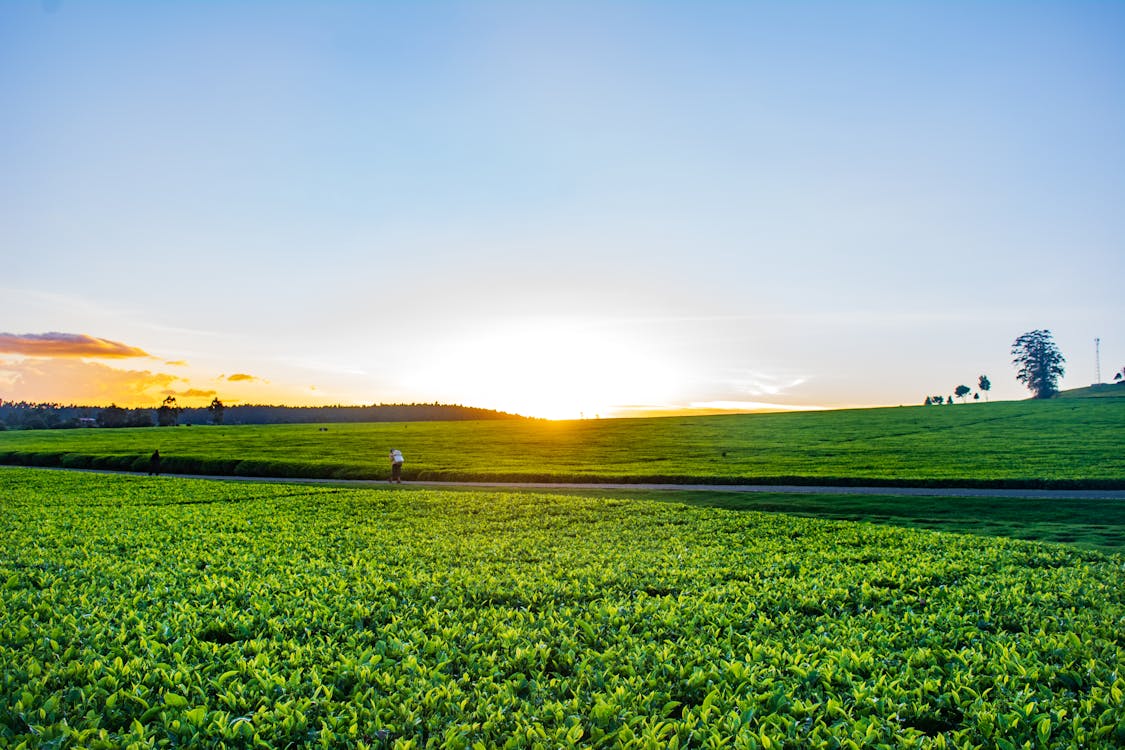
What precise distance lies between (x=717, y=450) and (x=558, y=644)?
139ft

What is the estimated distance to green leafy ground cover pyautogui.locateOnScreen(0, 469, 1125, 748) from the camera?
4.86 m

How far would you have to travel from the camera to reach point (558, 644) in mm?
6477

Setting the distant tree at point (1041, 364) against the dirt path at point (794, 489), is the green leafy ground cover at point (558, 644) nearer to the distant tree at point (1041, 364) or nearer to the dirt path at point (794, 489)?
the dirt path at point (794, 489)

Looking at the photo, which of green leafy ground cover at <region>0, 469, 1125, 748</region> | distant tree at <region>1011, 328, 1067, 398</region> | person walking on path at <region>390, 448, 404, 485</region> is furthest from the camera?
distant tree at <region>1011, 328, 1067, 398</region>

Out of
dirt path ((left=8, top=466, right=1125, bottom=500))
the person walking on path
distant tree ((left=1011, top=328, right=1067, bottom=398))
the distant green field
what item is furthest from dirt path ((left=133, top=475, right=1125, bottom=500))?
distant tree ((left=1011, top=328, right=1067, bottom=398))

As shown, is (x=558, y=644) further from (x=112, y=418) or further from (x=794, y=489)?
(x=112, y=418)

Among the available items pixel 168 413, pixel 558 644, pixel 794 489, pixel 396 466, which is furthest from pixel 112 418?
pixel 558 644

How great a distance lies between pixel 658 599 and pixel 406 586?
10.2 feet

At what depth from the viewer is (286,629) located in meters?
7.00

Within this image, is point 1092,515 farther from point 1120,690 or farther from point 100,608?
point 100,608

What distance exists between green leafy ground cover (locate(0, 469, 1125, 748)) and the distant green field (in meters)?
20.9

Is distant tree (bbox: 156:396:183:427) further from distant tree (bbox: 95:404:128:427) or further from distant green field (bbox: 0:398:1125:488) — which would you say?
distant green field (bbox: 0:398:1125:488)

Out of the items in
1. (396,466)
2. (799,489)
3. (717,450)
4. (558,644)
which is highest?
(558,644)

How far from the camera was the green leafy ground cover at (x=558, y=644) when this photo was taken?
16.0 feet
